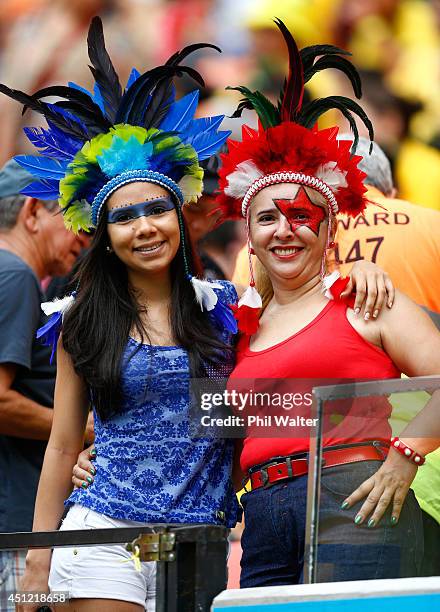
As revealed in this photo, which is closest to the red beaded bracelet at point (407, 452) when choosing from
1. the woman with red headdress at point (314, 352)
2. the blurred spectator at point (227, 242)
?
the woman with red headdress at point (314, 352)

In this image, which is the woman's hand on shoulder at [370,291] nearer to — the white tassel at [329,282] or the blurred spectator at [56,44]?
the white tassel at [329,282]

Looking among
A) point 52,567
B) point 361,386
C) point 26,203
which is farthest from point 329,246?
point 26,203

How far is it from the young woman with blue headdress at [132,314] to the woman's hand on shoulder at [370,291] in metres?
0.42

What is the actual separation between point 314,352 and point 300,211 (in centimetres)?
44

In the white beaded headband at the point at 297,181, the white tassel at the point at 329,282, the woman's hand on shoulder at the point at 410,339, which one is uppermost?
the white beaded headband at the point at 297,181

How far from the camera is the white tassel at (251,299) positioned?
3434 millimetres

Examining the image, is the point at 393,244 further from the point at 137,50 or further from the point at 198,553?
the point at 137,50

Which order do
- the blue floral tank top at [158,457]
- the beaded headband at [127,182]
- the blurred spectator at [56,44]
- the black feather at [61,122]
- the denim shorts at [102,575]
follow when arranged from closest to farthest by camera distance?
the denim shorts at [102,575]
the blue floral tank top at [158,457]
the beaded headband at [127,182]
the black feather at [61,122]
the blurred spectator at [56,44]

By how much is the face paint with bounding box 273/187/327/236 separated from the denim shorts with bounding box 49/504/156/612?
965 mm

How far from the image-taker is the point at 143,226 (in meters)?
3.39

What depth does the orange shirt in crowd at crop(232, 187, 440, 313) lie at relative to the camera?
397 cm

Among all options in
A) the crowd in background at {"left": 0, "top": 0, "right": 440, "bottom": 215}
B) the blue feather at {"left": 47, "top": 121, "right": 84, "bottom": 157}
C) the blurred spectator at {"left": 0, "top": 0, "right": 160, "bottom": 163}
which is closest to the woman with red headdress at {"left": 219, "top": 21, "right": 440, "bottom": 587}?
the blue feather at {"left": 47, "top": 121, "right": 84, "bottom": 157}

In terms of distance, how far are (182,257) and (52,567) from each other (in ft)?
3.39

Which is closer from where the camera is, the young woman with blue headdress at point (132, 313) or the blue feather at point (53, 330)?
the young woman with blue headdress at point (132, 313)
